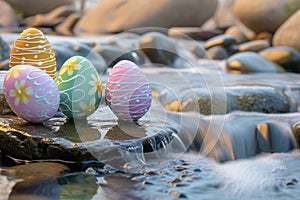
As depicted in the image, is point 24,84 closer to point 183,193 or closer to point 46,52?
point 46,52

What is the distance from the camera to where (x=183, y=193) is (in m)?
2.21

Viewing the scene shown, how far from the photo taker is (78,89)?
248 cm

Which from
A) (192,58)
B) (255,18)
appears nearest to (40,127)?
(192,58)

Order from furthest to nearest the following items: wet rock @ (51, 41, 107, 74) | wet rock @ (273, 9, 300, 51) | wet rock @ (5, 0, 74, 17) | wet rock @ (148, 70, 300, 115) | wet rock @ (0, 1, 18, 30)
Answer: wet rock @ (5, 0, 74, 17) → wet rock @ (0, 1, 18, 30) → wet rock @ (273, 9, 300, 51) → wet rock @ (51, 41, 107, 74) → wet rock @ (148, 70, 300, 115)

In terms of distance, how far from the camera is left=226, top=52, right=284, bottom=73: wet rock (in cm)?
605

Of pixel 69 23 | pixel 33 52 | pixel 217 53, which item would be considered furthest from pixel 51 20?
pixel 33 52

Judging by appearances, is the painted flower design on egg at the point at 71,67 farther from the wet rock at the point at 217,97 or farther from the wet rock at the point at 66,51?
the wet rock at the point at 66,51

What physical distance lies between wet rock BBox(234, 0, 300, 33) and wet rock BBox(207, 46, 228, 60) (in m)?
1.10

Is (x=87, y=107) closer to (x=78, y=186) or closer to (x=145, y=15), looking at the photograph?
(x=78, y=186)

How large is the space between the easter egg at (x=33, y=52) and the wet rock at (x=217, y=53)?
189 inches

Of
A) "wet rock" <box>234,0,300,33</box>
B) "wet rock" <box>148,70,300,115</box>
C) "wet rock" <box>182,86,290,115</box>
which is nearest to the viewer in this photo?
"wet rock" <box>148,70,300,115</box>

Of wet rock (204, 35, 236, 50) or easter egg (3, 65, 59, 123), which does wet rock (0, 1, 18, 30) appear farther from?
easter egg (3, 65, 59, 123)

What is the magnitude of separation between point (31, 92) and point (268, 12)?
6.37m

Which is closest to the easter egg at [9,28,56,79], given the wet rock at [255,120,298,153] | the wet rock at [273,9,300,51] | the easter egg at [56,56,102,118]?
the easter egg at [56,56,102,118]
